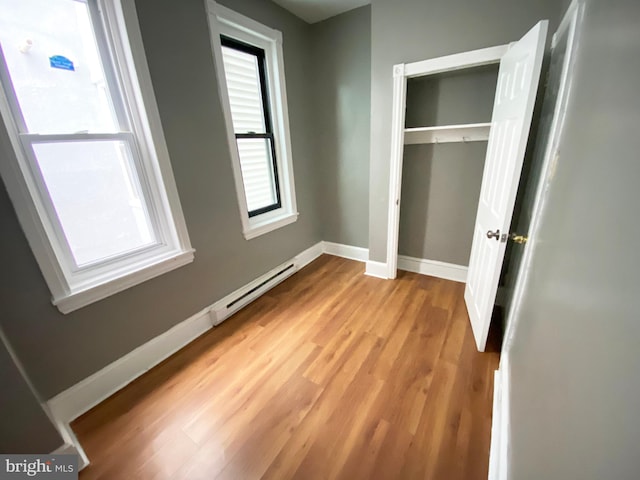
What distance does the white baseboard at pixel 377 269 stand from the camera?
9.16 ft

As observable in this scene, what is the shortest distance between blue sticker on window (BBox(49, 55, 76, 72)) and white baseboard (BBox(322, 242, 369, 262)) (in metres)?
2.74

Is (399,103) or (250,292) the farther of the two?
(250,292)

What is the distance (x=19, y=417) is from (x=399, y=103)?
9.71 feet

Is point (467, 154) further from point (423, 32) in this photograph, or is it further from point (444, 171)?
point (423, 32)

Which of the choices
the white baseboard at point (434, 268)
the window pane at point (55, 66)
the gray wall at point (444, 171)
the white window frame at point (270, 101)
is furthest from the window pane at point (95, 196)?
the white baseboard at point (434, 268)

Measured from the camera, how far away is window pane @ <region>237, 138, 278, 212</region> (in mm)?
2441

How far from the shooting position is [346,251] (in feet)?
11.0

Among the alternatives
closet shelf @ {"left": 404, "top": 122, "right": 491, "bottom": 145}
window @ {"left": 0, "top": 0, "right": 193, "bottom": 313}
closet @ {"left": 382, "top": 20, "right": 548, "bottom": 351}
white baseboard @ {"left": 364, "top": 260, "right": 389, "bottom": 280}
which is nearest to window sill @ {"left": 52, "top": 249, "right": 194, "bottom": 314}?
window @ {"left": 0, "top": 0, "right": 193, "bottom": 313}

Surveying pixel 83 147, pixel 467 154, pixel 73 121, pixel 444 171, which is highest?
pixel 73 121

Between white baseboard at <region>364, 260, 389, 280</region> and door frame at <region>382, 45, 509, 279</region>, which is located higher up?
door frame at <region>382, 45, 509, 279</region>

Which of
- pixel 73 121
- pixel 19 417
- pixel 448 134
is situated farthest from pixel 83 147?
pixel 448 134

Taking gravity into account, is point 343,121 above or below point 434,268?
above

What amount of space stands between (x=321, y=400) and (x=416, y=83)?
8.83 ft

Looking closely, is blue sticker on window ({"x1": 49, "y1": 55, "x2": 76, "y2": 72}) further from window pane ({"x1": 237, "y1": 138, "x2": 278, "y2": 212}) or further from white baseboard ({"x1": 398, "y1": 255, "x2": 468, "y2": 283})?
white baseboard ({"x1": 398, "y1": 255, "x2": 468, "y2": 283})
